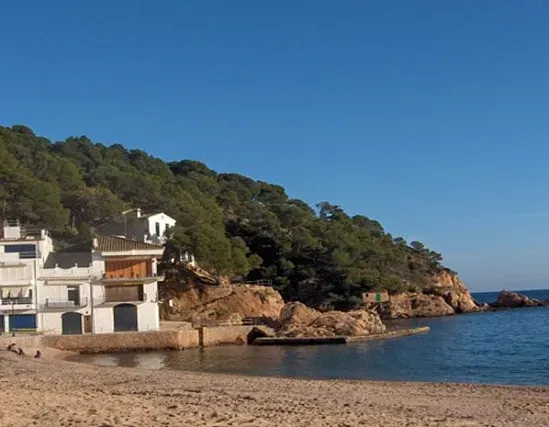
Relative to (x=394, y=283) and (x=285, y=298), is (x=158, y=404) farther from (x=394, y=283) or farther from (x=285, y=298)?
(x=394, y=283)

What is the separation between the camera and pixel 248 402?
20.7 m

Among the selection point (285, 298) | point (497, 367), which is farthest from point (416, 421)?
point (285, 298)

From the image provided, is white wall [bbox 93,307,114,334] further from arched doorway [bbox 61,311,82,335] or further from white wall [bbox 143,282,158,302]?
white wall [bbox 143,282,158,302]

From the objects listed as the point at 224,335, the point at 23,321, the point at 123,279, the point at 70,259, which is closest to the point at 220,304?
the point at 224,335

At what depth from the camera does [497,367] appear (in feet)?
140

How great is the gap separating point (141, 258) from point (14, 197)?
81.0 feet

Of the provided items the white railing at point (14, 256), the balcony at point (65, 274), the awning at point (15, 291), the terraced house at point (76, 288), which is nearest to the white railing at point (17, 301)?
the terraced house at point (76, 288)

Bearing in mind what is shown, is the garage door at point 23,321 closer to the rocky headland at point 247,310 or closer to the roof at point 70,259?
the roof at point 70,259

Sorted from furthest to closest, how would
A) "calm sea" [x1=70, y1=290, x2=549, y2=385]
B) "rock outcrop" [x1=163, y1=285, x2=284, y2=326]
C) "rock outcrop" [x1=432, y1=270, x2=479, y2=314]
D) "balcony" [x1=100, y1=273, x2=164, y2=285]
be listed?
"rock outcrop" [x1=432, y1=270, x2=479, y2=314], "rock outcrop" [x1=163, y1=285, x2=284, y2=326], "balcony" [x1=100, y1=273, x2=164, y2=285], "calm sea" [x1=70, y1=290, x2=549, y2=385]

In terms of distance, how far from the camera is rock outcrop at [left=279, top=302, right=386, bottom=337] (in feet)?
203

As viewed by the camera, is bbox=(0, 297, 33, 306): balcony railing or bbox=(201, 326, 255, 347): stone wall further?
bbox=(201, 326, 255, 347): stone wall

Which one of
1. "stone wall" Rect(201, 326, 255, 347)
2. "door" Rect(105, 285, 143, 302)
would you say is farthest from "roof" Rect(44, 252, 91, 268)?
"stone wall" Rect(201, 326, 255, 347)

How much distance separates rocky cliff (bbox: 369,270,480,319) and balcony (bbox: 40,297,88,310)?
170 ft

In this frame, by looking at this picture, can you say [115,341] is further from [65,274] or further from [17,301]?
[17,301]
